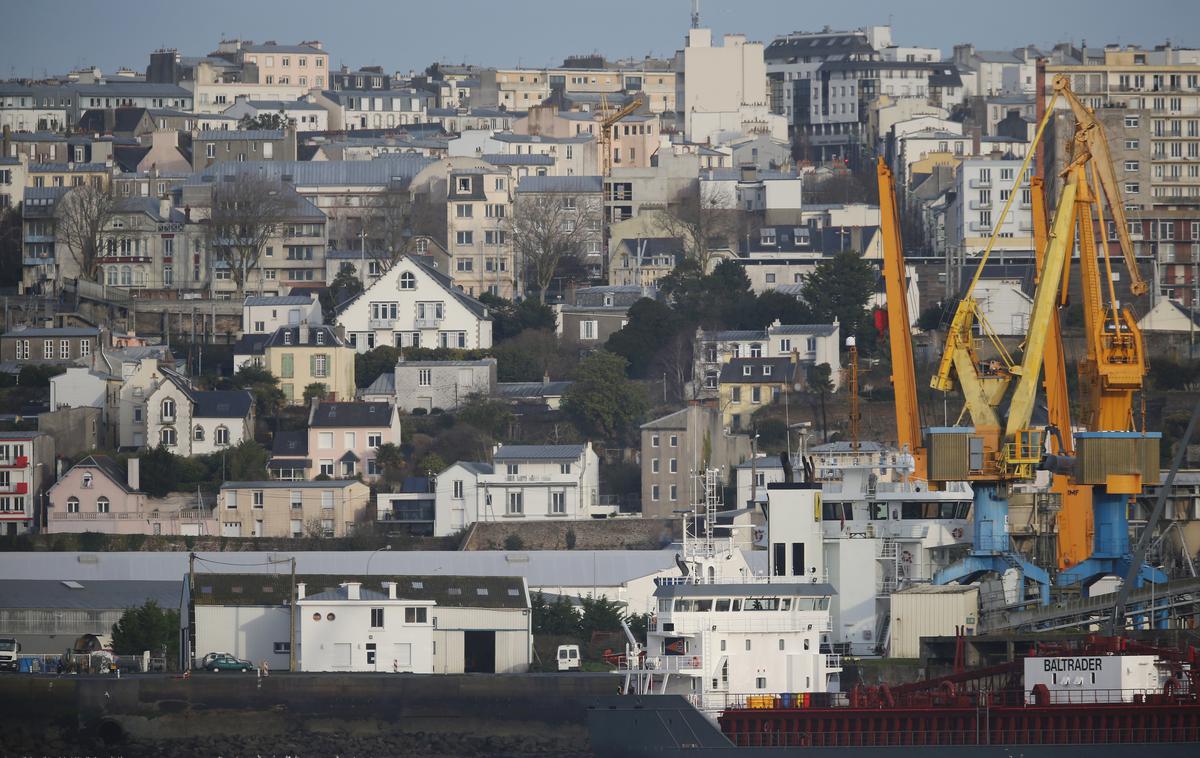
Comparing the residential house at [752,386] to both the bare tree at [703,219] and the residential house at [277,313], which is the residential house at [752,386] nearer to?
the bare tree at [703,219]

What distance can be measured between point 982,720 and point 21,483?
114 ft

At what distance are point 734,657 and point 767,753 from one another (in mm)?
1812

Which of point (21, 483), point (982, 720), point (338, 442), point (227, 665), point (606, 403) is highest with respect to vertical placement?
point (606, 403)

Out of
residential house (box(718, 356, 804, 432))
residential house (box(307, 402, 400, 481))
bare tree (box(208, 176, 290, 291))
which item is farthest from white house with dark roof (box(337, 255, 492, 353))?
residential house (box(718, 356, 804, 432))

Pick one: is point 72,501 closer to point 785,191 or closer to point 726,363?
point 726,363

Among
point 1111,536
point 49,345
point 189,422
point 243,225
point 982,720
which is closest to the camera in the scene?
point 982,720

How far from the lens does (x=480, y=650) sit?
155 ft

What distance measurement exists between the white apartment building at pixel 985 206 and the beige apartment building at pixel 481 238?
1544cm

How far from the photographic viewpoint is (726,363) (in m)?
70.0

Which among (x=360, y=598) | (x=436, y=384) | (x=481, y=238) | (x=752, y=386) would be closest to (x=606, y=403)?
(x=752, y=386)

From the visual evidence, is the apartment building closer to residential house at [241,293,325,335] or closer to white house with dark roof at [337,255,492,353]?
white house with dark roof at [337,255,492,353]

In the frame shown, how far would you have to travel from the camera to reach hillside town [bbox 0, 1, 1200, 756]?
44.5 metres

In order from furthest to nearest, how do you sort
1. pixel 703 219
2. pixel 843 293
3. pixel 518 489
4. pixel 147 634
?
pixel 703 219 → pixel 843 293 → pixel 518 489 → pixel 147 634

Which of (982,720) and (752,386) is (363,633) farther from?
(752,386)
